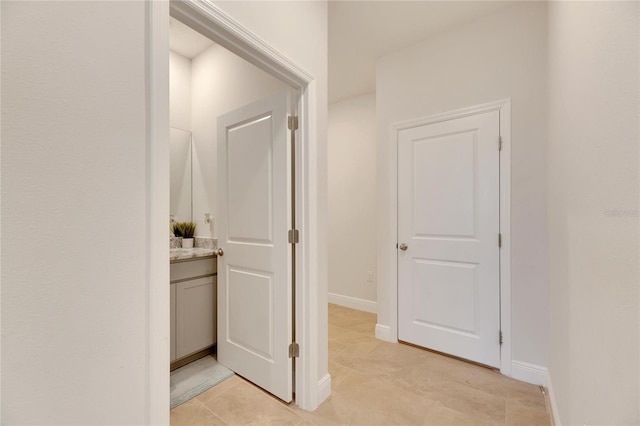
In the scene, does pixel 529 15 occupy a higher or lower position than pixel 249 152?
higher

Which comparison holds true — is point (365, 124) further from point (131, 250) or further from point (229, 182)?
point (131, 250)

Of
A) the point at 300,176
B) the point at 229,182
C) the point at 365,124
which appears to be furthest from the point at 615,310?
the point at 365,124

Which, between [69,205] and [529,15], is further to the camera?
[529,15]

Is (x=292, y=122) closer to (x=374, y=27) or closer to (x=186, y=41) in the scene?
(x=374, y=27)

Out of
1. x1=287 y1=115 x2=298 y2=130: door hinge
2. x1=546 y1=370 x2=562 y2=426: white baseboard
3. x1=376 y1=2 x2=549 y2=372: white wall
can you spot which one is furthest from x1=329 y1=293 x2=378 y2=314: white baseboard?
x1=287 y1=115 x2=298 y2=130: door hinge

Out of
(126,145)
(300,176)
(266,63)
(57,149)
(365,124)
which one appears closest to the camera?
(57,149)

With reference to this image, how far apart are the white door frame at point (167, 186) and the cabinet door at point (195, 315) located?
1.01 m

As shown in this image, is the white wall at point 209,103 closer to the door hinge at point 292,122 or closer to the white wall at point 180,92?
the white wall at point 180,92

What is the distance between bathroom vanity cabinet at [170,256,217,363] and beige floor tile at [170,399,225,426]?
48 cm

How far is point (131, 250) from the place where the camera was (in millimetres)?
878

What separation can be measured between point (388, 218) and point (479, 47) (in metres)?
1.61

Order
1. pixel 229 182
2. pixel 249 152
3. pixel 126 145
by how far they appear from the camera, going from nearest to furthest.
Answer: pixel 126 145, pixel 249 152, pixel 229 182

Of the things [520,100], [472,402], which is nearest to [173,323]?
[472,402]

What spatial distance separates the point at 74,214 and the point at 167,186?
10.4 inches
